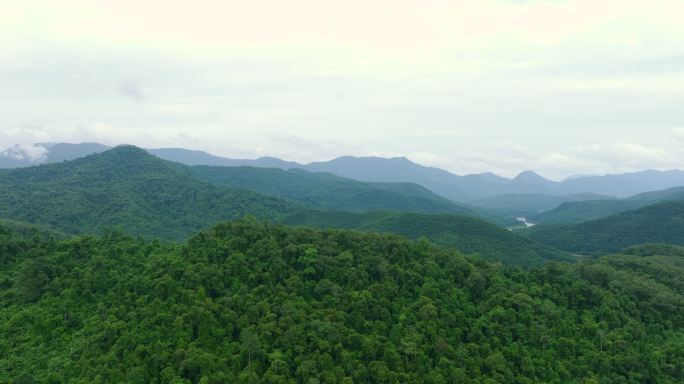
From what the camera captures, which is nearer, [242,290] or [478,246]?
[242,290]

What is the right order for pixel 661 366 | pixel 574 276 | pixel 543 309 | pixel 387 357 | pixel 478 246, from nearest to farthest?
1. pixel 387 357
2. pixel 661 366
3. pixel 543 309
4. pixel 574 276
5. pixel 478 246

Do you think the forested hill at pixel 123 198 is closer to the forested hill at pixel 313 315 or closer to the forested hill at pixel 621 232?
the forested hill at pixel 313 315

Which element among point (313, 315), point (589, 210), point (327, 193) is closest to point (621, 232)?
point (589, 210)

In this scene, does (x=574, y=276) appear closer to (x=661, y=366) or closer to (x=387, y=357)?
(x=661, y=366)

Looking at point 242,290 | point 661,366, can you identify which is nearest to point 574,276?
point 661,366

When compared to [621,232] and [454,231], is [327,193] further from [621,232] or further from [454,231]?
[621,232]

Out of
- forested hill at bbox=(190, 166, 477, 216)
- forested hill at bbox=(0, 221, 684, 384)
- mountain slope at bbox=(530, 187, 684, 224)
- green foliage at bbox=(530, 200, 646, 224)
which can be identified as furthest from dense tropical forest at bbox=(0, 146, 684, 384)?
mountain slope at bbox=(530, 187, 684, 224)
